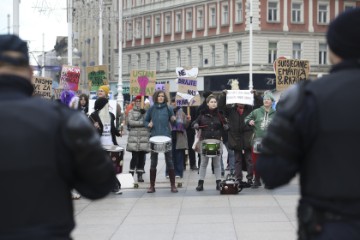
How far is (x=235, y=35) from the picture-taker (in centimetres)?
7031

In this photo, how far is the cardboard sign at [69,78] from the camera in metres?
23.7

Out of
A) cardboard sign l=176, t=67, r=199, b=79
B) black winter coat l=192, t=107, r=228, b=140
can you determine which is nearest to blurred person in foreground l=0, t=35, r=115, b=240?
black winter coat l=192, t=107, r=228, b=140

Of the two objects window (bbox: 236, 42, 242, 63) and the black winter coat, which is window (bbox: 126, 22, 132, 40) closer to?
window (bbox: 236, 42, 242, 63)

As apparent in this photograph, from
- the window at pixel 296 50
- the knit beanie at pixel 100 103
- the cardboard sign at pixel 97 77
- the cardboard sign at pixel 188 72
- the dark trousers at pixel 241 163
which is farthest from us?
the window at pixel 296 50

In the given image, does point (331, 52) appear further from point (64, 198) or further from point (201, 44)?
point (201, 44)

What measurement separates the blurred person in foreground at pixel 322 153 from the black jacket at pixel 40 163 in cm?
84

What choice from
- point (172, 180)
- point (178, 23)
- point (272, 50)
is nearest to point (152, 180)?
point (172, 180)

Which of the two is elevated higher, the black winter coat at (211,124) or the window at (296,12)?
the window at (296,12)

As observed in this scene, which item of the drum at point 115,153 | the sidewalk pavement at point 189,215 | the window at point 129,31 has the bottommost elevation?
the sidewalk pavement at point 189,215

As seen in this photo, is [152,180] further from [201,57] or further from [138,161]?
[201,57]

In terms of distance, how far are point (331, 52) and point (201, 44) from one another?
70604mm

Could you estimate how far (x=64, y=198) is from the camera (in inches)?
163

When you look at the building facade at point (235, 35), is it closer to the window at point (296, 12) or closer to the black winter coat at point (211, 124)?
the window at point (296, 12)

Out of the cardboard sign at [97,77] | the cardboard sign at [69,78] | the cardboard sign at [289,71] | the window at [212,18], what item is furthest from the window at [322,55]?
the cardboard sign at [289,71]
